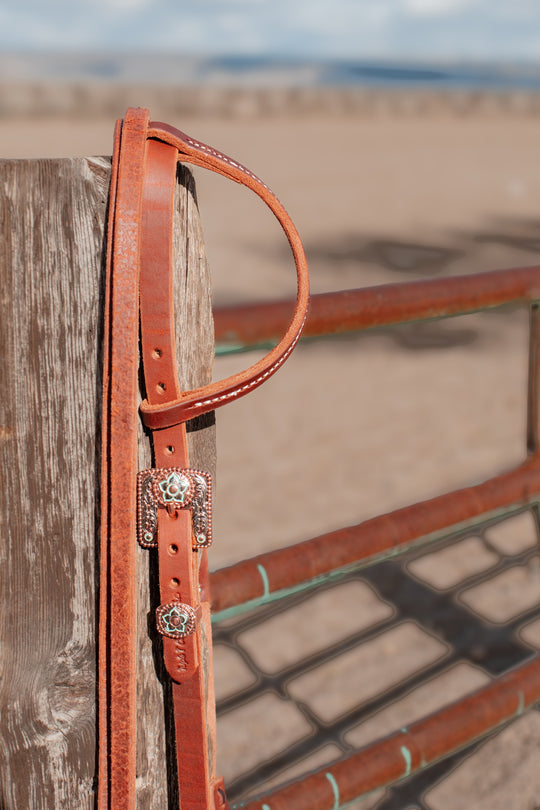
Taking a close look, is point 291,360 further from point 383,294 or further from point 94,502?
point 94,502

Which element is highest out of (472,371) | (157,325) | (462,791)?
(157,325)

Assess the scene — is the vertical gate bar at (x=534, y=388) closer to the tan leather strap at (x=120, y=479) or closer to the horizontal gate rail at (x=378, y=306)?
the horizontal gate rail at (x=378, y=306)

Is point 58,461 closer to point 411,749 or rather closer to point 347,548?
point 347,548

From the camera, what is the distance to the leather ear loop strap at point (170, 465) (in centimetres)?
66

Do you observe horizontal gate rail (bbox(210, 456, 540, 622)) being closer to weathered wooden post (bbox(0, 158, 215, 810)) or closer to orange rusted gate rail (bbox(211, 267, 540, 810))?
orange rusted gate rail (bbox(211, 267, 540, 810))

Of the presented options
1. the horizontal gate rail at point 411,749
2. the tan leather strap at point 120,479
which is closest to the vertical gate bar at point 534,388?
A: the horizontal gate rail at point 411,749

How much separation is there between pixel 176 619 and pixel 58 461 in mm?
173

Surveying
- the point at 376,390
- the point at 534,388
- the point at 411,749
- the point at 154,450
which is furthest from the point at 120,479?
the point at 376,390

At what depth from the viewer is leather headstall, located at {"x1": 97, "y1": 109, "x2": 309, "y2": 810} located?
2.11ft

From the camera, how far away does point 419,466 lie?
3227mm

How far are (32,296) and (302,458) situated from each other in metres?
2.75

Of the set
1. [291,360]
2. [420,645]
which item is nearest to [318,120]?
[291,360]

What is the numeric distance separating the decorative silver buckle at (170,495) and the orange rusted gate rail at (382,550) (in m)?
0.41

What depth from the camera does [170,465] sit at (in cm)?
69
